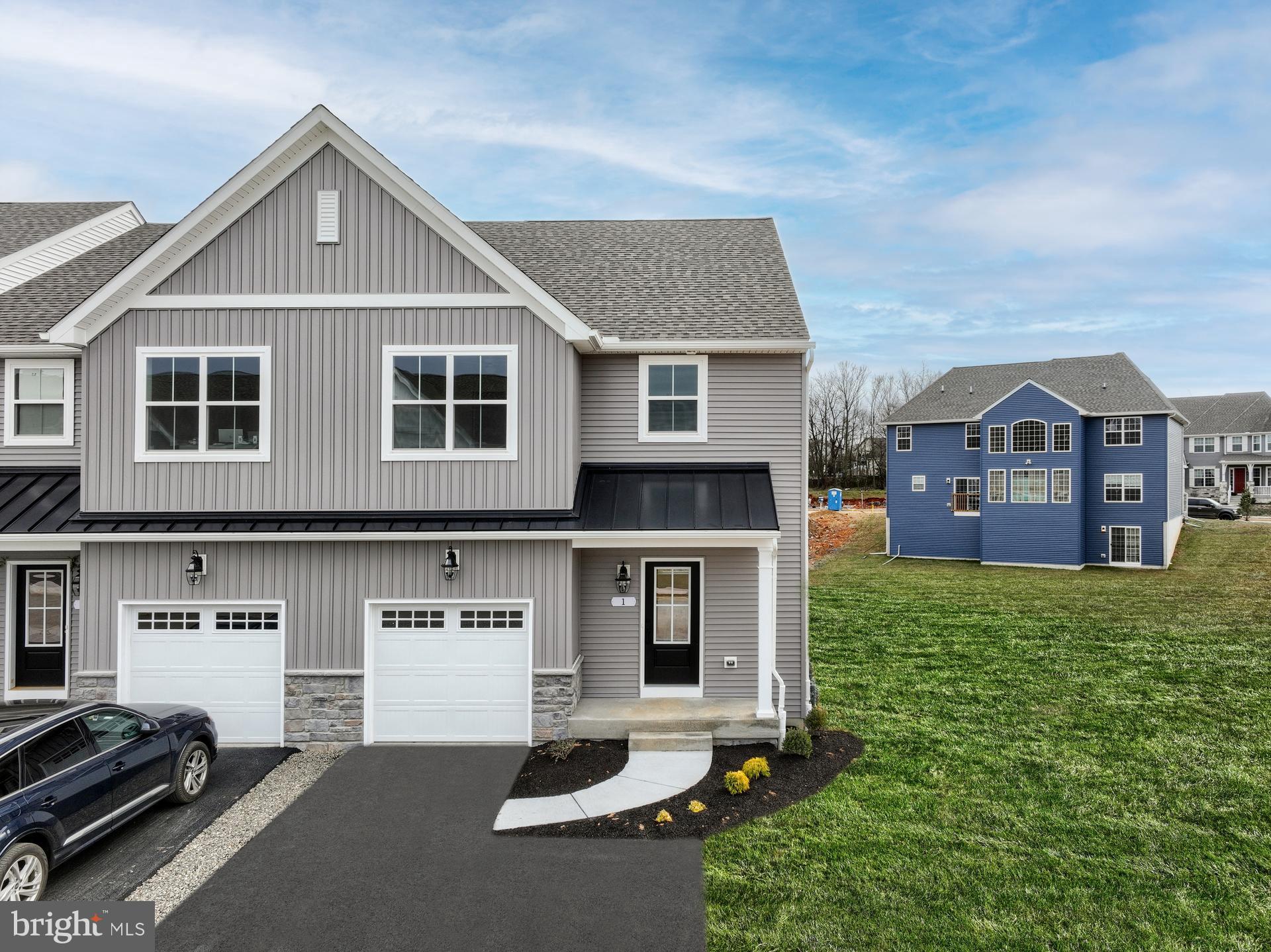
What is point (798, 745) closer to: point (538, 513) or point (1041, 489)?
point (538, 513)

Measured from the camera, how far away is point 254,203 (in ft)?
32.0

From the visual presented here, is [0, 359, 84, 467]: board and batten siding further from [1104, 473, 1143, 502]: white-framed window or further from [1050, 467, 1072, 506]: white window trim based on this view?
[1104, 473, 1143, 502]: white-framed window

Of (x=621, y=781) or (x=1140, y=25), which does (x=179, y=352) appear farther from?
(x=1140, y=25)

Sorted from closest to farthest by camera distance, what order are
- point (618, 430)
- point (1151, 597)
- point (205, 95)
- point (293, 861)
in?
point (293, 861)
point (618, 430)
point (205, 95)
point (1151, 597)

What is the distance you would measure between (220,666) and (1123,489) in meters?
35.6

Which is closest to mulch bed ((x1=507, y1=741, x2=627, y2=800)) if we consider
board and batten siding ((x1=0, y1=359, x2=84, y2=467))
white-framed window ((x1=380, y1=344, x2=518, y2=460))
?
white-framed window ((x1=380, y1=344, x2=518, y2=460))

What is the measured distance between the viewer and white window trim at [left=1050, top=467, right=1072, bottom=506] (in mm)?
29797

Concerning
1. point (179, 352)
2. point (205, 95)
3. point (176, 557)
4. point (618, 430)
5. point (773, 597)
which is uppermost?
point (205, 95)

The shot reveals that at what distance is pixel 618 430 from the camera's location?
11016 millimetres

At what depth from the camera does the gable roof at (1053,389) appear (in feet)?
97.7

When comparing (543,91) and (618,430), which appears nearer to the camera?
(618,430)

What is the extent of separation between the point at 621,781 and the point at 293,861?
3.83 m

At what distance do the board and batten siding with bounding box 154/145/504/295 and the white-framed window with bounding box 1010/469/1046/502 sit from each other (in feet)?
97.0

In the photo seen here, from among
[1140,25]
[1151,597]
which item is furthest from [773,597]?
[1151,597]
